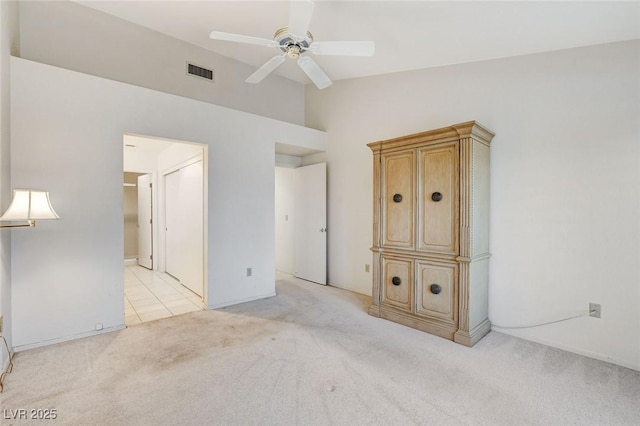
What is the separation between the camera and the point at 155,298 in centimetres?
400

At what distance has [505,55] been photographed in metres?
2.89

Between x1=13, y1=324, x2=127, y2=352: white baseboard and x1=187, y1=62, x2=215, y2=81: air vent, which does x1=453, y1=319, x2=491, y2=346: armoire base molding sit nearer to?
x1=13, y1=324, x2=127, y2=352: white baseboard

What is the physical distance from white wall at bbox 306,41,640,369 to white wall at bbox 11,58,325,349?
2.96 meters

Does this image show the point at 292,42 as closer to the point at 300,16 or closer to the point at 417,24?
the point at 300,16

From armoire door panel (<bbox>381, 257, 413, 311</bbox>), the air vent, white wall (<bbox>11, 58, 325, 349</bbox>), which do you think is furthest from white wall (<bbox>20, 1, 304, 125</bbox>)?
armoire door panel (<bbox>381, 257, 413, 311</bbox>)

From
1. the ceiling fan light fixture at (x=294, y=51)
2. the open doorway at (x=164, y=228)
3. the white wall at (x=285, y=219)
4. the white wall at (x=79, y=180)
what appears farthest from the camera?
the white wall at (x=285, y=219)

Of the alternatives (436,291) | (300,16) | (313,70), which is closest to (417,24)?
(313,70)

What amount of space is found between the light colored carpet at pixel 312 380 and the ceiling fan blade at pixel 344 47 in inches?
96.9

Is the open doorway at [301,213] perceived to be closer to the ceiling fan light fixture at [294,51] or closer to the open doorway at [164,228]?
the open doorway at [164,228]

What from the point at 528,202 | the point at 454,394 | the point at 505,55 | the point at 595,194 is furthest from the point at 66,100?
the point at 595,194

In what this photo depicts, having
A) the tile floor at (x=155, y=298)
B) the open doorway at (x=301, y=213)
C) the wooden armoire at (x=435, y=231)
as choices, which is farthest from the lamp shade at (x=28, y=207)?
the wooden armoire at (x=435, y=231)

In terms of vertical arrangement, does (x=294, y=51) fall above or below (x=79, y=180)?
above

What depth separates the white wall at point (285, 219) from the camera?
5398 millimetres

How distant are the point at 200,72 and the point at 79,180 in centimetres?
214
